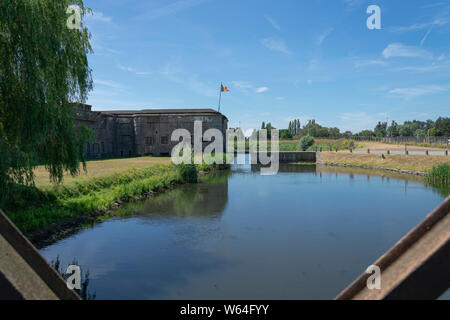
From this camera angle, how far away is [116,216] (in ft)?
43.4

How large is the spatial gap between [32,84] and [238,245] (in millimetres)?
7344

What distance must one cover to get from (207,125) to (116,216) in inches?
1157

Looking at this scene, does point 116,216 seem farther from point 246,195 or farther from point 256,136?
point 256,136

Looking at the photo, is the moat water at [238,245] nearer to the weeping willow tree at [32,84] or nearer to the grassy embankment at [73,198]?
the grassy embankment at [73,198]

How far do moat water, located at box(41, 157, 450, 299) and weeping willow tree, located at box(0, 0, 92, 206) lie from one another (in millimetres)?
2904

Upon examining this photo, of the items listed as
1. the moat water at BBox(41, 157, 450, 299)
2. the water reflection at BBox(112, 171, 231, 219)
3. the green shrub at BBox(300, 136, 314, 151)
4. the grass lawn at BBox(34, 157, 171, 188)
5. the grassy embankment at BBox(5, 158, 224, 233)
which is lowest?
the moat water at BBox(41, 157, 450, 299)

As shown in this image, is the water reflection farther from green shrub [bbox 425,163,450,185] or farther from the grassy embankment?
green shrub [bbox 425,163,450,185]

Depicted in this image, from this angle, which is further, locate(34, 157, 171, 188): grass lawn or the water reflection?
locate(34, 157, 171, 188): grass lawn

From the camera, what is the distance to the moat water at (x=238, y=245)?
688 cm

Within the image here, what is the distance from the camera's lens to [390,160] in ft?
118

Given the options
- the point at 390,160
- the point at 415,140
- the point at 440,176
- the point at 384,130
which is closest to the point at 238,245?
the point at 440,176

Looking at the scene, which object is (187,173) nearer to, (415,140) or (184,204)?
(184,204)

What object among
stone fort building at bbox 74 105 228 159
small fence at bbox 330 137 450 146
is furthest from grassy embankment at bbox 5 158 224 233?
small fence at bbox 330 137 450 146

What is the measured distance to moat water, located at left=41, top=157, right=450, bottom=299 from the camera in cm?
688
